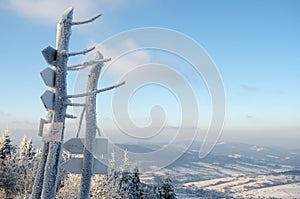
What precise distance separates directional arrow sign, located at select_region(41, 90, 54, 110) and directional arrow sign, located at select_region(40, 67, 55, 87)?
149 millimetres

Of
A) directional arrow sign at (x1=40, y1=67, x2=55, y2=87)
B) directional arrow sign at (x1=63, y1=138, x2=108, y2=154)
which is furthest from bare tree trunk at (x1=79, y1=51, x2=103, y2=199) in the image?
directional arrow sign at (x1=40, y1=67, x2=55, y2=87)

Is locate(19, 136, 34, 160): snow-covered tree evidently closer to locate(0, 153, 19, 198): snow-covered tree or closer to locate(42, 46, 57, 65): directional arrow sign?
locate(0, 153, 19, 198): snow-covered tree

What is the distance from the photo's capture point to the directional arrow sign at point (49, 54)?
4.54 meters

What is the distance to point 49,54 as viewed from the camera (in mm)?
4594

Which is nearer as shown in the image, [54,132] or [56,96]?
[54,132]

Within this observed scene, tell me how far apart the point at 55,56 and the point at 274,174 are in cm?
13896

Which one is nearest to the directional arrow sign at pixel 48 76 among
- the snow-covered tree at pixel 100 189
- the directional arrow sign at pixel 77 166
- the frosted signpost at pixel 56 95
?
the frosted signpost at pixel 56 95

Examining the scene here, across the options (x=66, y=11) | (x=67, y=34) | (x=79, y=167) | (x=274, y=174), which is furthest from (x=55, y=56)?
(x=274, y=174)

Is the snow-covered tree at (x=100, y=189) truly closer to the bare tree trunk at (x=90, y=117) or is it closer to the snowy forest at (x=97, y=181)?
the snowy forest at (x=97, y=181)

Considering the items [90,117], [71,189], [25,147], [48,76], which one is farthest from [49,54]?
[25,147]

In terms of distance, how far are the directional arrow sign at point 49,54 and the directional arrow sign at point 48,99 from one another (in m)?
0.47

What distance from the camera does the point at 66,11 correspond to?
15.8 feet

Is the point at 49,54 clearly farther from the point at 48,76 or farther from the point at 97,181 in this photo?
the point at 97,181

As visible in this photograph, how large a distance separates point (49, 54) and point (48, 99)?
674 mm
